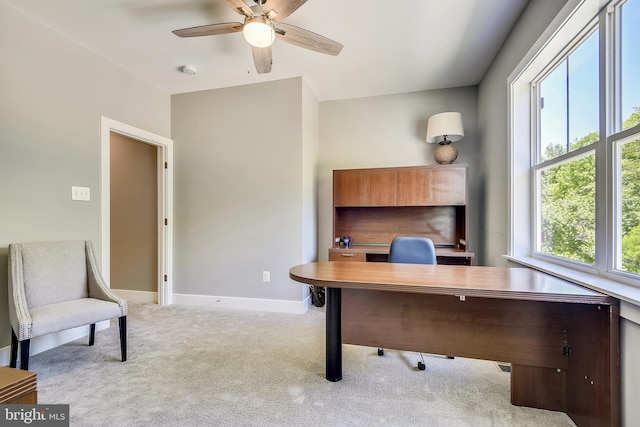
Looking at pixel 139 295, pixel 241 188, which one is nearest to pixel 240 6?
pixel 241 188

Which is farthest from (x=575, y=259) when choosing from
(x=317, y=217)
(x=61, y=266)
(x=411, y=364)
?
(x=61, y=266)

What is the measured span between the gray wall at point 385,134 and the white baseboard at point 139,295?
222 centimetres

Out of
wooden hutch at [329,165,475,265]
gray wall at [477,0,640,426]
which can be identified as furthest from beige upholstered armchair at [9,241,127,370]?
gray wall at [477,0,640,426]

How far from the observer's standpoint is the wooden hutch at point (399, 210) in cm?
334

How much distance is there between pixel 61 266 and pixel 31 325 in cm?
63

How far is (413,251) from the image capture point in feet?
7.97

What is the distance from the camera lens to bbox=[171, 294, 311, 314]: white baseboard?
11.2 feet

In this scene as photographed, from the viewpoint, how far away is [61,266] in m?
2.39

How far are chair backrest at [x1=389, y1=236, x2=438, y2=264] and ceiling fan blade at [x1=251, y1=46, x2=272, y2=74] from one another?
177 cm

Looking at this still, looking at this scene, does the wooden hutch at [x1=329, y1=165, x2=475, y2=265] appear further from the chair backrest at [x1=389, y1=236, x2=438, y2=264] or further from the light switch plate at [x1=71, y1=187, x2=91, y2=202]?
the light switch plate at [x1=71, y1=187, x2=91, y2=202]

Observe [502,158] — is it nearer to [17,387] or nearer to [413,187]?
[413,187]

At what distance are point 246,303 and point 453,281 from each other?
8.54 feet

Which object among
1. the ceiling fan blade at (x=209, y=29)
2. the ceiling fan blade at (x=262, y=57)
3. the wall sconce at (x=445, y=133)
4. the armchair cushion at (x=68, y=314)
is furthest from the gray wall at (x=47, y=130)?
the wall sconce at (x=445, y=133)

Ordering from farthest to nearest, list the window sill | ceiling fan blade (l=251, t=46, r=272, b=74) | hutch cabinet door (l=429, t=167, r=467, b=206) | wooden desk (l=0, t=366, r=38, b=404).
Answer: hutch cabinet door (l=429, t=167, r=467, b=206)
ceiling fan blade (l=251, t=46, r=272, b=74)
the window sill
wooden desk (l=0, t=366, r=38, b=404)
